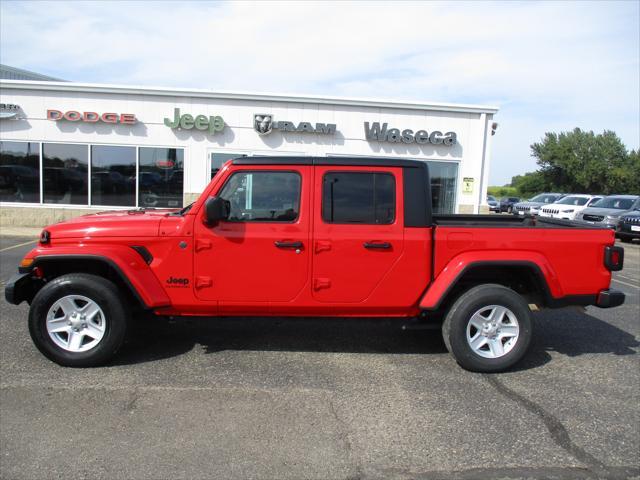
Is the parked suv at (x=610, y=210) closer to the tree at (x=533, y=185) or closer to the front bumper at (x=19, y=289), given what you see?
the front bumper at (x=19, y=289)

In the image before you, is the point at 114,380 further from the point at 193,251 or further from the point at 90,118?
the point at 90,118

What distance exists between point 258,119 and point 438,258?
1096cm

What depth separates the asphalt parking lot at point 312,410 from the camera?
3.07 meters

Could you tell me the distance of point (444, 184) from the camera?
1541cm

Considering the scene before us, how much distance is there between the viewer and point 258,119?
47.6ft

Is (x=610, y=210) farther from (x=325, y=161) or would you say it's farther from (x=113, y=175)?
(x=325, y=161)

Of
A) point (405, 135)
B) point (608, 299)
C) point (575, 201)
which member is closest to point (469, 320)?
point (608, 299)

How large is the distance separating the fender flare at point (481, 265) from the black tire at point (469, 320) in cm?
21

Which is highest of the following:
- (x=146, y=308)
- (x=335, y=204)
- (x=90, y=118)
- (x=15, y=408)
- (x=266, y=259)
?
(x=90, y=118)

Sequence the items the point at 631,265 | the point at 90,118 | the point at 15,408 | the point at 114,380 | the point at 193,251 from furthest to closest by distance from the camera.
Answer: the point at 90,118
the point at 631,265
the point at 193,251
the point at 114,380
the point at 15,408

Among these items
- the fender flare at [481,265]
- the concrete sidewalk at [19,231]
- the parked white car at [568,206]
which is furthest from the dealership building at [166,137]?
the fender flare at [481,265]

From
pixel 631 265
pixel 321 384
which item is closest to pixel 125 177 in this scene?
pixel 321 384

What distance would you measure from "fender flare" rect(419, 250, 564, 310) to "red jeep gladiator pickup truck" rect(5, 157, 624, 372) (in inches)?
0.4

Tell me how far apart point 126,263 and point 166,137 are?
1111 centimetres
